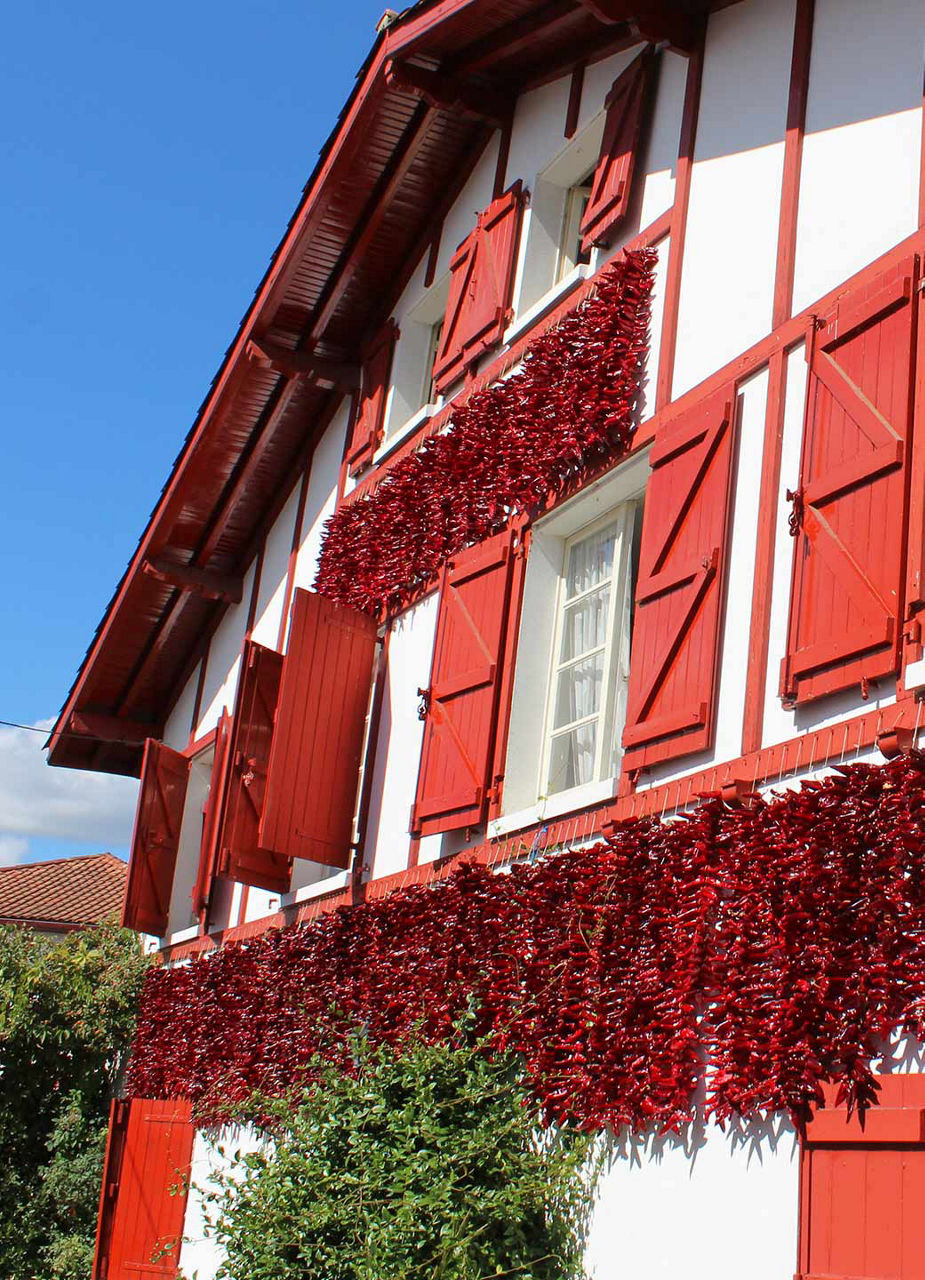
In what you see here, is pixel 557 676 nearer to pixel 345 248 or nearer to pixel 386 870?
pixel 386 870

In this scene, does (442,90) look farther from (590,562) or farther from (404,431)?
(590,562)

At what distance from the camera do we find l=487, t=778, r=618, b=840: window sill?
647 cm

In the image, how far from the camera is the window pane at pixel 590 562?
290 inches

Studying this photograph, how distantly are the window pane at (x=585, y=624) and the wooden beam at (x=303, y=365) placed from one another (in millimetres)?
4074

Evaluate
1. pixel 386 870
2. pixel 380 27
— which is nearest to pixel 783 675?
pixel 386 870

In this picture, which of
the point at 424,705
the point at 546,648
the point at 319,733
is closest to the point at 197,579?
the point at 319,733

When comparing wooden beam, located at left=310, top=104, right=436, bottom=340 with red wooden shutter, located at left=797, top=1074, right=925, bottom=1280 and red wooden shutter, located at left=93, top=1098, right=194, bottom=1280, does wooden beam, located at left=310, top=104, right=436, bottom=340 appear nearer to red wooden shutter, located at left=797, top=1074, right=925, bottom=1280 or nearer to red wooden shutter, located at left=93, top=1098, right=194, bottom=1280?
red wooden shutter, located at left=93, top=1098, right=194, bottom=1280

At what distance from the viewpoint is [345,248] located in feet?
34.7

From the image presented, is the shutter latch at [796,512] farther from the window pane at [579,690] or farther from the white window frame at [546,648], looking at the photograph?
the window pane at [579,690]

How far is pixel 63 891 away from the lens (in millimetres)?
24500

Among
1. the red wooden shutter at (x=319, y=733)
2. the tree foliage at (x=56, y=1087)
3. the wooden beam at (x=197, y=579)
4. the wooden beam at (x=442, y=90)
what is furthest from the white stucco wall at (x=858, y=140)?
the tree foliage at (x=56, y=1087)

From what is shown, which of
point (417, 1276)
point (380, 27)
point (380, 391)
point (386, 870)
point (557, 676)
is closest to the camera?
point (417, 1276)

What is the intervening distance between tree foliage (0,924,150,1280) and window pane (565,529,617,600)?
244 inches

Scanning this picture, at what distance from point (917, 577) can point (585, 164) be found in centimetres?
444
